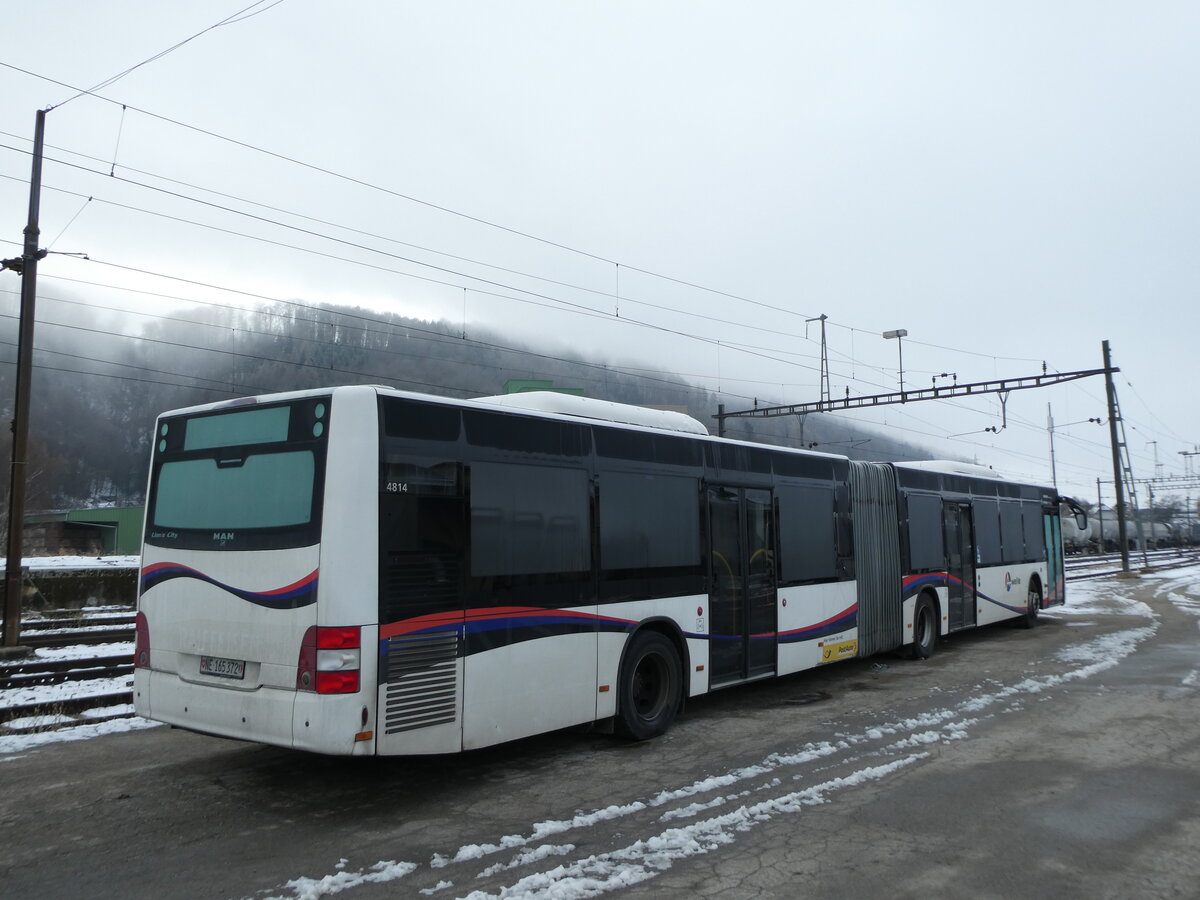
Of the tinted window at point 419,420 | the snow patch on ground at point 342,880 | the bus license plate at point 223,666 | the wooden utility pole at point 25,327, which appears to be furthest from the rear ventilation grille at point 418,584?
the wooden utility pole at point 25,327

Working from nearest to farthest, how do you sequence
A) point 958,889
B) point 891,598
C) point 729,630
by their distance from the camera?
point 958,889 → point 729,630 → point 891,598

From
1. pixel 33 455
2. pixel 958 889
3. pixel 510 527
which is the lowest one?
pixel 958 889

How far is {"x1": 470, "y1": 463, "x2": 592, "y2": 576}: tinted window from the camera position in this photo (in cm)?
671

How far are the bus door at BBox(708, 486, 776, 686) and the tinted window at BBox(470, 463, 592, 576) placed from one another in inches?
83.0

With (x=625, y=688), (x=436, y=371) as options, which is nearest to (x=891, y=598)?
(x=625, y=688)

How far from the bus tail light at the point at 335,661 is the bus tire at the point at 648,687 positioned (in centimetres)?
289

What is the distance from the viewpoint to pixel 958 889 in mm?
4637

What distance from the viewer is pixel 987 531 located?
53.4 feet

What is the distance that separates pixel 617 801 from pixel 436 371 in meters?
69.1

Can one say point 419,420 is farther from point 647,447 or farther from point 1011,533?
point 1011,533

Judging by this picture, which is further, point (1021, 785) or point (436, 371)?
point (436, 371)

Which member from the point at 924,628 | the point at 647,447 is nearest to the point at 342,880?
the point at 647,447

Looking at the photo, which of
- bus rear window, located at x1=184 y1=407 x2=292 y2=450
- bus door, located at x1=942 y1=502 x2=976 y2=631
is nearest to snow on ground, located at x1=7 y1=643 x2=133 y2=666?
bus rear window, located at x1=184 y1=407 x2=292 y2=450

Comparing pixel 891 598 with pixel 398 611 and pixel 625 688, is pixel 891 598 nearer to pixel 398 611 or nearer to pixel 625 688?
pixel 625 688
